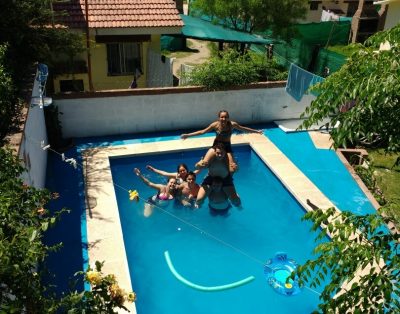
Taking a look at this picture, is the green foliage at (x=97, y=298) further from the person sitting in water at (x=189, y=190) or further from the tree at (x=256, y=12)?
the tree at (x=256, y=12)

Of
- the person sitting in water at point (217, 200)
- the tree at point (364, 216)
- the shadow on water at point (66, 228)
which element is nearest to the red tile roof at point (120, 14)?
the shadow on water at point (66, 228)

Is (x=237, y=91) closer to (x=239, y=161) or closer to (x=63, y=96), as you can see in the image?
(x=239, y=161)

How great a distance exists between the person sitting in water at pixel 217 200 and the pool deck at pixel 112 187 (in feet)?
6.38

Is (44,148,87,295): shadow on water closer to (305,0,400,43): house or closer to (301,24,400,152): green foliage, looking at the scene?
(301,24,400,152): green foliage

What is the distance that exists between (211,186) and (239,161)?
3329mm

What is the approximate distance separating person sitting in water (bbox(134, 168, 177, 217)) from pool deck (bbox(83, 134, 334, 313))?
0.99 meters

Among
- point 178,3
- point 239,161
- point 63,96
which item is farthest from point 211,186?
point 178,3

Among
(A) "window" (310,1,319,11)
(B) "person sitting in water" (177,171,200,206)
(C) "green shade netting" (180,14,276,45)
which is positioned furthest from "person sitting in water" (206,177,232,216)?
(A) "window" (310,1,319,11)

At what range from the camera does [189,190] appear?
10.9 metres

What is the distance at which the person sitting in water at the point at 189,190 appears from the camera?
10.7 meters

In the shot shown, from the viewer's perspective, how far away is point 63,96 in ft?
44.0

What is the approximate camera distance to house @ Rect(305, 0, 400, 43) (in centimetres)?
2088

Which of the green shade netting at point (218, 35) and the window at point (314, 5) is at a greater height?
the green shade netting at point (218, 35)

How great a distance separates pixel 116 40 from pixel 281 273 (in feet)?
37.0
